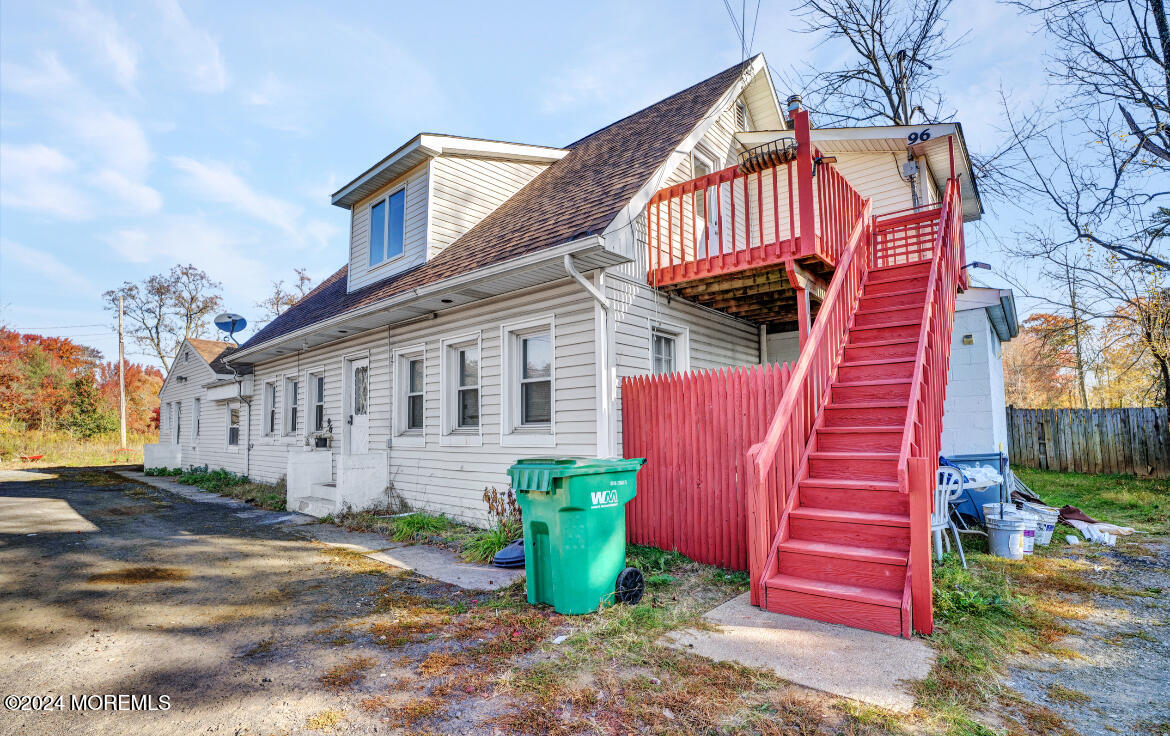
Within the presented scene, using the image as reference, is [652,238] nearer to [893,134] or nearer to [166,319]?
[893,134]

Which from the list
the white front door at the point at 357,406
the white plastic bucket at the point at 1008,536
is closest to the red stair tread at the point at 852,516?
the white plastic bucket at the point at 1008,536

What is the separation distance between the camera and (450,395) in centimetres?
812

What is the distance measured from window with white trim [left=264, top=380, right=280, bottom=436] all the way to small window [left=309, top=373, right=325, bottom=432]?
2308 mm

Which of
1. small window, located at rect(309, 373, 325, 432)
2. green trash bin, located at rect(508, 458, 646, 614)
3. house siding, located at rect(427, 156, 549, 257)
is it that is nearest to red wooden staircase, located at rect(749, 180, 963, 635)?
green trash bin, located at rect(508, 458, 646, 614)

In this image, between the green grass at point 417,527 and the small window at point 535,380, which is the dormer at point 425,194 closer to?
the small window at point 535,380

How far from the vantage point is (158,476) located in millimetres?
17016

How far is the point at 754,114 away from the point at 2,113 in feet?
63.9

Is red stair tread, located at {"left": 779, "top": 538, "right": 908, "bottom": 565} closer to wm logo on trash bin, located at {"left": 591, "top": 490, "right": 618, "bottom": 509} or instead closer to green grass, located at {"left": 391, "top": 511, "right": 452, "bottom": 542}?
wm logo on trash bin, located at {"left": 591, "top": 490, "right": 618, "bottom": 509}

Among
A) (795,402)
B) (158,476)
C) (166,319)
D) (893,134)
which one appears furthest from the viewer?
(166,319)

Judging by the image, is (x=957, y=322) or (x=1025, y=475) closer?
(x=957, y=322)

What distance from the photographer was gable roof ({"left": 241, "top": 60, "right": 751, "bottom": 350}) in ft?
21.9

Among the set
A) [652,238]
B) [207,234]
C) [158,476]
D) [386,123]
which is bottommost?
[158,476]

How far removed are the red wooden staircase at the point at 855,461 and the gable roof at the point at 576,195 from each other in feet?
9.20

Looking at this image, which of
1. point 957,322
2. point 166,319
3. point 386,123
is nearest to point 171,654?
point 957,322
